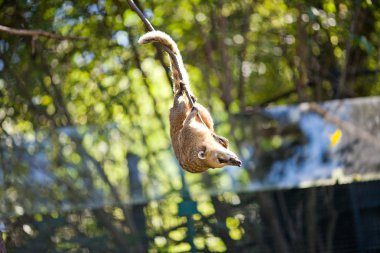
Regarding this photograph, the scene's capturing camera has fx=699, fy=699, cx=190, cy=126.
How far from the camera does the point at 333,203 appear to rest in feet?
16.5

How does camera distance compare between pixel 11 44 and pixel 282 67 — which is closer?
pixel 11 44

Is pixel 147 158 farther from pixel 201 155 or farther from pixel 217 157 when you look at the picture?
pixel 217 157

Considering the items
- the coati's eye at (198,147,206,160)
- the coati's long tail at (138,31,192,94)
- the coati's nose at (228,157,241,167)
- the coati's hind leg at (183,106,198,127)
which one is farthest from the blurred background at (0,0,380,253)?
the coati's nose at (228,157,241,167)

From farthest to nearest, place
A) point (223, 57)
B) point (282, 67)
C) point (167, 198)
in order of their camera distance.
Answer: point (282, 67), point (223, 57), point (167, 198)

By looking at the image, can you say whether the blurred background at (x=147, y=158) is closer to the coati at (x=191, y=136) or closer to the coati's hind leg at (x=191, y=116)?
the coati at (x=191, y=136)

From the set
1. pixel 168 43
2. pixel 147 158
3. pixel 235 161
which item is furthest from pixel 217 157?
pixel 147 158

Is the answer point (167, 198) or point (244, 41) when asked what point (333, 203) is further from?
point (244, 41)

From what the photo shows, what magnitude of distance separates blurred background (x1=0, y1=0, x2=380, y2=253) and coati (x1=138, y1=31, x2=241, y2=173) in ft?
6.62

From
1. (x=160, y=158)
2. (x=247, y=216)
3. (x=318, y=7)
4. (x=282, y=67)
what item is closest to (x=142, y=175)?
(x=160, y=158)

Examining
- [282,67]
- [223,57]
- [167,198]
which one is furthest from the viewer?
[282,67]

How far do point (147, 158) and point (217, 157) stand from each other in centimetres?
285

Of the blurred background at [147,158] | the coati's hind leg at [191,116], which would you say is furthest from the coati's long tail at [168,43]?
the blurred background at [147,158]

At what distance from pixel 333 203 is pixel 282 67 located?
190 centimetres

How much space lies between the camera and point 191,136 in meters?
2.49
